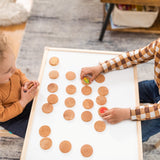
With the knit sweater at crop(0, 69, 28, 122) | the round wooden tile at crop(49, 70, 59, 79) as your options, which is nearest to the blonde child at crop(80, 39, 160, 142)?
the round wooden tile at crop(49, 70, 59, 79)

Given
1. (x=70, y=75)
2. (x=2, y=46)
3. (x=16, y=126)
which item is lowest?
(x=16, y=126)

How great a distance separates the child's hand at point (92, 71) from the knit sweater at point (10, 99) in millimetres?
347

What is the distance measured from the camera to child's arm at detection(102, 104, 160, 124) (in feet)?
2.40

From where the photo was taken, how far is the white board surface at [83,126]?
690mm

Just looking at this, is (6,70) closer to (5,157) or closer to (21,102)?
(21,102)

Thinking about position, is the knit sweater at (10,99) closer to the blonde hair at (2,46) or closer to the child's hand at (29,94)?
the child's hand at (29,94)

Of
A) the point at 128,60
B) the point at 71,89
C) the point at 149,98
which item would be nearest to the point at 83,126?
the point at 71,89

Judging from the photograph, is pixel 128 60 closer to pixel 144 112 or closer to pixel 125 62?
pixel 125 62

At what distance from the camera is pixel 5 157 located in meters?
1.16

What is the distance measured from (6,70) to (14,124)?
337 mm

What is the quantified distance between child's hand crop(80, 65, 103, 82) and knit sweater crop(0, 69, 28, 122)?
0.35 meters

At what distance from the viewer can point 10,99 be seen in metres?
0.85

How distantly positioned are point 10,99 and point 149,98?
796mm

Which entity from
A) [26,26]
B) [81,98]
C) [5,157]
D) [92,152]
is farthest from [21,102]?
[26,26]
